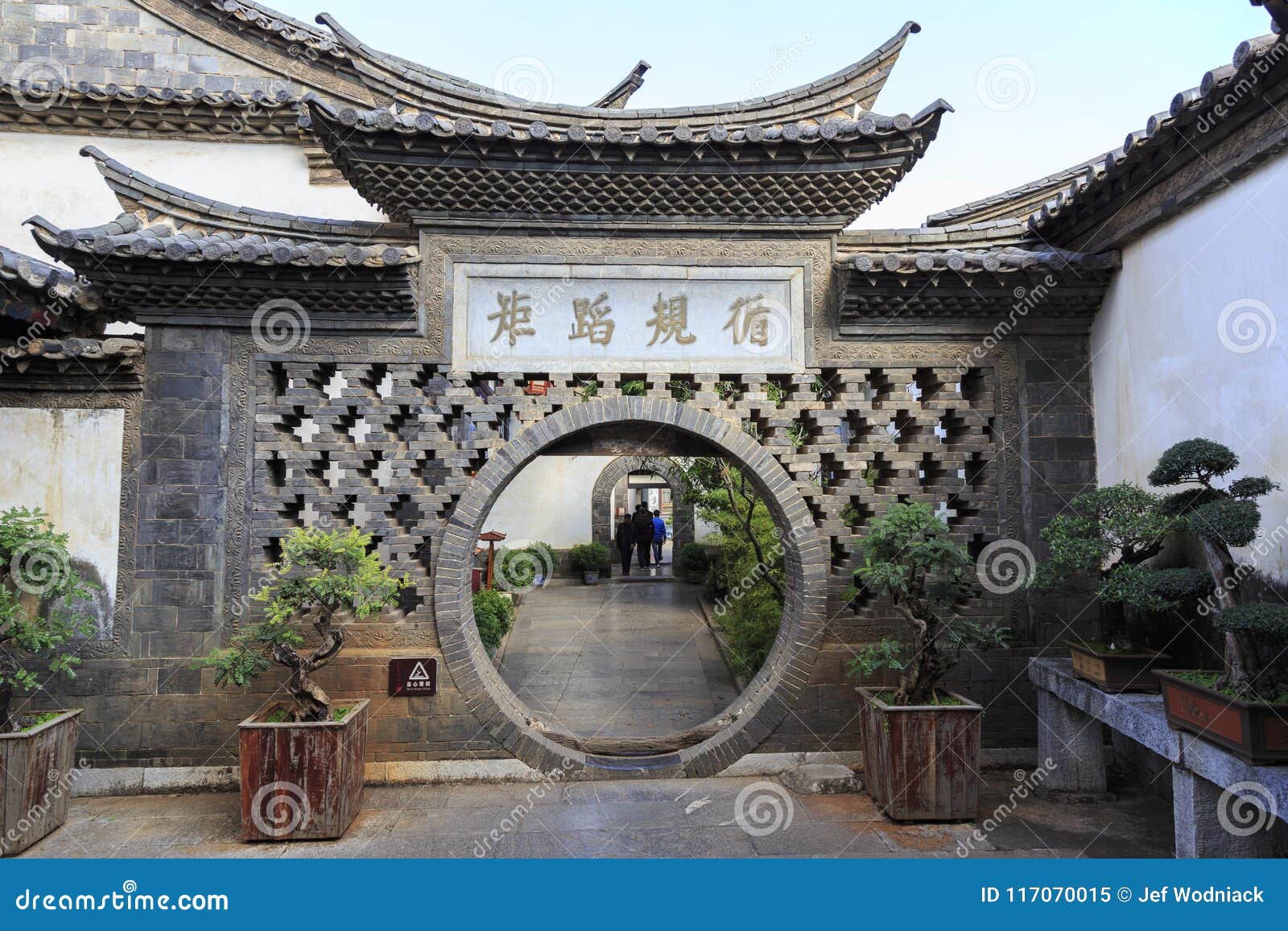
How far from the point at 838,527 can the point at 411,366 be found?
334 centimetres

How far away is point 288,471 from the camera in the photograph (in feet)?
18.1

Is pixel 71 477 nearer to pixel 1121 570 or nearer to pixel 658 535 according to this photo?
pixel 1121 570

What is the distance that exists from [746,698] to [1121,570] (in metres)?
2.67

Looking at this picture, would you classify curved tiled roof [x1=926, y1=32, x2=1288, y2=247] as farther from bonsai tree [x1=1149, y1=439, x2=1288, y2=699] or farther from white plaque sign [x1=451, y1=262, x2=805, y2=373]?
white plaque sign [x1=451, y1=262, x2=805, y2=373]

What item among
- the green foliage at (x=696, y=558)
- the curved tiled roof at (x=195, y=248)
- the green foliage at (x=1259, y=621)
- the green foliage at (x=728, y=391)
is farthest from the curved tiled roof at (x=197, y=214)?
the green foliage at (x=696, y=558)

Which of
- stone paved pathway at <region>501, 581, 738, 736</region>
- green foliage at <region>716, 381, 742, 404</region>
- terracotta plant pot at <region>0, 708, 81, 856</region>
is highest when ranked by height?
green foliage at <region>716, 381, 742, 404</region>

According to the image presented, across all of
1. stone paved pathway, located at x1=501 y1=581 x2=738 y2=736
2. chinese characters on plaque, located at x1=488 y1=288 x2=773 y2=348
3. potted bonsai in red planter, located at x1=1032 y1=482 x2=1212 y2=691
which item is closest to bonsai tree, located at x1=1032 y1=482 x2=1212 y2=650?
potted bonsai in red planter, located at x1=1032 y1=482 x2=1212 y2=691

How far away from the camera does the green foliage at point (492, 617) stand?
10.1 meters

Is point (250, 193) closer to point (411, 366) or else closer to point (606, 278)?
point (411, 366)

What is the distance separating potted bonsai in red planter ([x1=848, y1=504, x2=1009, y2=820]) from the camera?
4.76 metres

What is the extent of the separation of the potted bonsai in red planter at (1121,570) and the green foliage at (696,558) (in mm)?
10936

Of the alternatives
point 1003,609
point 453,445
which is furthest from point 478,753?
point 1003,609

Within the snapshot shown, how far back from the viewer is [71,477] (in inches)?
213

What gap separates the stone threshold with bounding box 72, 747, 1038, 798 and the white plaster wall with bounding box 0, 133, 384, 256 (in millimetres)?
5497
